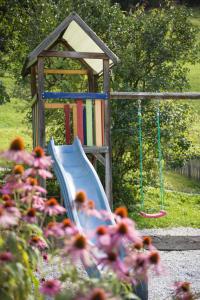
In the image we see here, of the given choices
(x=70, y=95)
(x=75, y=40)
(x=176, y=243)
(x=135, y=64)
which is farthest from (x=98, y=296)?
(x=135, y=64)

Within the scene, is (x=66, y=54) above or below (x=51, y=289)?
above

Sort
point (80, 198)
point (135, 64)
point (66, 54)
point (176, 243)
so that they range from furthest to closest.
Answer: point (135, 64) → point (66, 54) → point (176, 243) → point (80, 198)

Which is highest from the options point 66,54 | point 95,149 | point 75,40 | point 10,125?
point 75,40

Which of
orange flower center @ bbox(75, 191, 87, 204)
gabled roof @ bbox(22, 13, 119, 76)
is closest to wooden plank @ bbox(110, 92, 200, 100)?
gabled roof @ bbox(22, 13, 119, 76)

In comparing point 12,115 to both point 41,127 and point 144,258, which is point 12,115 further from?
point 144,258

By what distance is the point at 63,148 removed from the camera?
685cm

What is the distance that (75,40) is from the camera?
7.66m

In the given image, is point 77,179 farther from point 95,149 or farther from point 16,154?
point 16,154

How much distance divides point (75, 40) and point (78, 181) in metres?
2.59

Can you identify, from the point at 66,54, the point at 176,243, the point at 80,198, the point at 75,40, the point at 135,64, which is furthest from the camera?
the point at 135,64

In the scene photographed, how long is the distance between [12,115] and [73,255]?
2215 cm

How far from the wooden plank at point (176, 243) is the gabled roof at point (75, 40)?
240 cm

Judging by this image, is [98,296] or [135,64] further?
[135,64]

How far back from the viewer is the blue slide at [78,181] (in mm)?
4836
